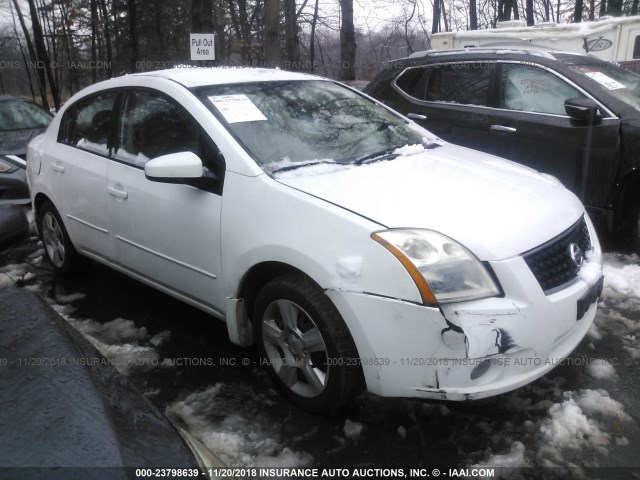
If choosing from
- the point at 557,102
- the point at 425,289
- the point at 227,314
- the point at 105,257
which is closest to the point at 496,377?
the point at 425,289

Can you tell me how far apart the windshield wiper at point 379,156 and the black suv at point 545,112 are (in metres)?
2.05

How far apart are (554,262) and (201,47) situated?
282 inches

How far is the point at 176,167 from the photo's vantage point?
2850 millimetres

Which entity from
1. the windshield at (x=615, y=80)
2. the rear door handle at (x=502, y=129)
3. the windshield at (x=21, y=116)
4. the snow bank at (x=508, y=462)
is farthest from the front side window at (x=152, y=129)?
the windshield at (x=21, y=116)

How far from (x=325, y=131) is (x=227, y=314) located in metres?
1.20

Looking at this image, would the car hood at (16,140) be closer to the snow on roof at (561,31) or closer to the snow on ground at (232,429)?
the snow on ground at (232,429)

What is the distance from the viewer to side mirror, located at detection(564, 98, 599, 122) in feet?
14.5

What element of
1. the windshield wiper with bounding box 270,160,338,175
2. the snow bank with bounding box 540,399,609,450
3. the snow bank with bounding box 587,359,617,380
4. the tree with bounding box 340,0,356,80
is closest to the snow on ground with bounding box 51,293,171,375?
the windshield wiper with bounding box 270,160,338,175

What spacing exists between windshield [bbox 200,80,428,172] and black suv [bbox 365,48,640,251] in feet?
5.26

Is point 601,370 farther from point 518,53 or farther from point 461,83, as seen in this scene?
point 461,83

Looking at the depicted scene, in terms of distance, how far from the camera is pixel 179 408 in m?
2.85

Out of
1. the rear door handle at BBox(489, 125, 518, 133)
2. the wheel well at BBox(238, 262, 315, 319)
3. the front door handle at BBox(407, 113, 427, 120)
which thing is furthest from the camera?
the front door handle at BBox(407, 113, 427, 120)

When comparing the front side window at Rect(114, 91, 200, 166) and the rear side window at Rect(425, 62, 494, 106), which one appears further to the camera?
the rear side window at Rect(425, 62, 494, 106)

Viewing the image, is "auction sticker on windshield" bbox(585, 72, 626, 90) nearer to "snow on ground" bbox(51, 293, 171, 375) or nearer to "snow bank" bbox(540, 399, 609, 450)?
"snow bank" bbox(540, 399, 609, 450)
